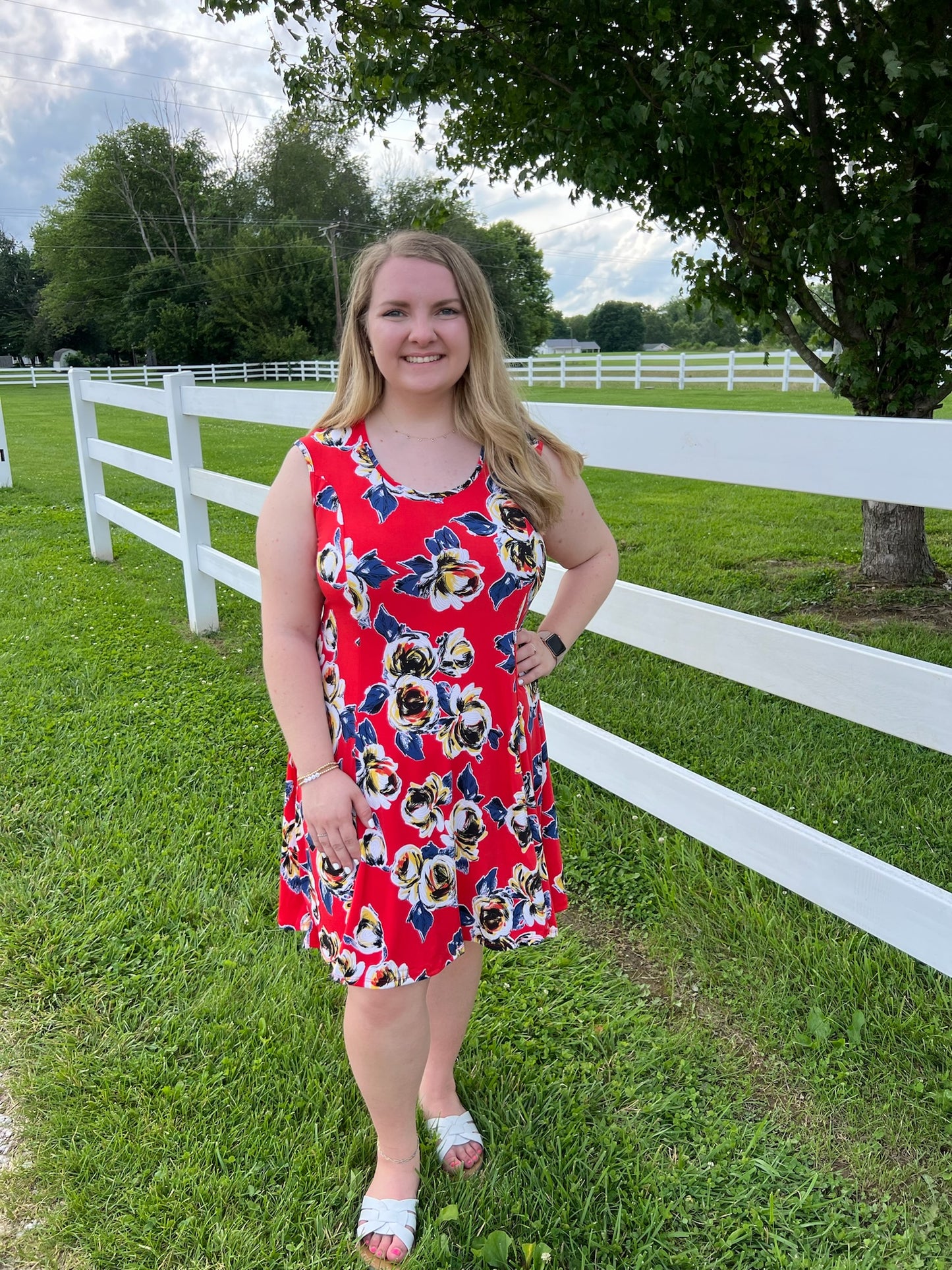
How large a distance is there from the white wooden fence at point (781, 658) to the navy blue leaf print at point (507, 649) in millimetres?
680

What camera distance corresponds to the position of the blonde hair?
63.7 inches

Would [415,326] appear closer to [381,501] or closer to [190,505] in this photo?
[381,501]

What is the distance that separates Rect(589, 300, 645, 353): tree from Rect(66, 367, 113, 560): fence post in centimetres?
7812

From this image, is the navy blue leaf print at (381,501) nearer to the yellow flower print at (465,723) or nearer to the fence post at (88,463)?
the yellow flower print at (465,723)

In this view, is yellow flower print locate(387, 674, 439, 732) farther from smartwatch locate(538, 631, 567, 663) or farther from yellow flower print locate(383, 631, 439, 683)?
smartwatch locate(538, 631, 567, 663)

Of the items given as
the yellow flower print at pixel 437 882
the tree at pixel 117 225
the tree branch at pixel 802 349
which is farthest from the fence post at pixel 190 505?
the tree at pixel 117 225

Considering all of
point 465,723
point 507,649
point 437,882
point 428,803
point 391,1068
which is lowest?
point 391,1068

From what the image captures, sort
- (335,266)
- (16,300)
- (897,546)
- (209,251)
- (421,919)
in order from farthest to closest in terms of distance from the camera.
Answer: (16,300) → (209,251) → (335,266) → (897,546) → (421,919)

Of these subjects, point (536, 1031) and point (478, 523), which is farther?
point (536, 1031)

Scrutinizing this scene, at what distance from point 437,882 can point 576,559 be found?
698mm

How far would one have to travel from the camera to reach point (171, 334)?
45.0 m

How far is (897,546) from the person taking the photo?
206 inches

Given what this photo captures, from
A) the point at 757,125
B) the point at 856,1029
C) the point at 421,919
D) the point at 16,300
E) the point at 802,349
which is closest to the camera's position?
the point at 421,919

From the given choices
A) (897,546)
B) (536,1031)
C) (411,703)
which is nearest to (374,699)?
(411,703)
